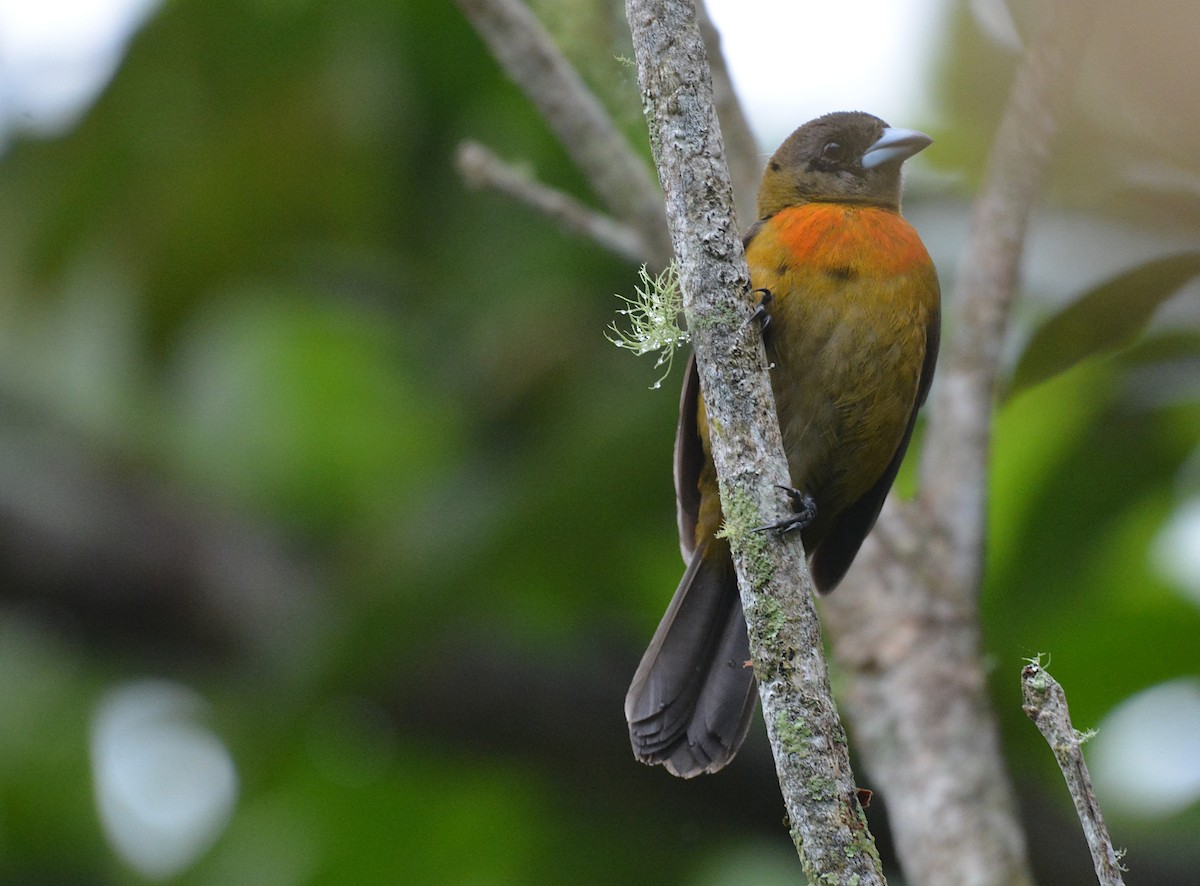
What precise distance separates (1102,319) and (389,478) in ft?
8.42

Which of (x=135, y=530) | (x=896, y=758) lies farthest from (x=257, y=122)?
(x=896, y=758)

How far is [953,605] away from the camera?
11.5 feet

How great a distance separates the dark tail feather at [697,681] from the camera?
2.93m

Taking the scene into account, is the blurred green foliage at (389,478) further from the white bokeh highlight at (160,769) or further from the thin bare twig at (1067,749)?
the thin bare twig at (1067,749)

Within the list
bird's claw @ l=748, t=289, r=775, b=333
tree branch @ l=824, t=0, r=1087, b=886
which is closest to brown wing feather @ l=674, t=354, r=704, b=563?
bird's claw @ l=748, t=289, r=775, b=333

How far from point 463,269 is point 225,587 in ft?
5.36

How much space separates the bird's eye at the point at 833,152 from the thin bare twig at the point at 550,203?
1.81 ft

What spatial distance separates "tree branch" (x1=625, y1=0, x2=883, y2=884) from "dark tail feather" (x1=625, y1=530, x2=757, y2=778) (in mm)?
1075

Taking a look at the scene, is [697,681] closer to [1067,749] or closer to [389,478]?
[1067,749]

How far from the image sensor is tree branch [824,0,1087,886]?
3070 millimetres

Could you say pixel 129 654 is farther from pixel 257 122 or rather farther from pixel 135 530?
pixel 257 122

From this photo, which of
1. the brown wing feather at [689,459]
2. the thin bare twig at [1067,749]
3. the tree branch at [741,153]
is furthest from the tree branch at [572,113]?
the thin bare twig at [1067,749]

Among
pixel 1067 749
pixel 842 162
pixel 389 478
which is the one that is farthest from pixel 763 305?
pixel 389 478

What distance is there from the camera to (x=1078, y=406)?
4.37 meters
